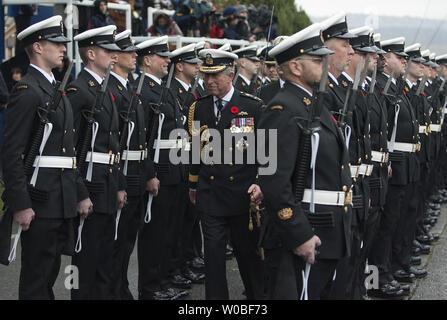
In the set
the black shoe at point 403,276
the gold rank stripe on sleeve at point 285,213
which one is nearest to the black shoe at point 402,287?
the black shoe at point 403,276

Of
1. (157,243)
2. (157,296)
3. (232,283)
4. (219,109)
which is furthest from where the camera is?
(232,283)

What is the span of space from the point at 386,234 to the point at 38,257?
3.37m

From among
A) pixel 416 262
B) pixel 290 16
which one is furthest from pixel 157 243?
pixel 416 262

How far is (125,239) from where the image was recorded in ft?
18.7

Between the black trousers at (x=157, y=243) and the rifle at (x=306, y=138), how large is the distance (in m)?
2.55

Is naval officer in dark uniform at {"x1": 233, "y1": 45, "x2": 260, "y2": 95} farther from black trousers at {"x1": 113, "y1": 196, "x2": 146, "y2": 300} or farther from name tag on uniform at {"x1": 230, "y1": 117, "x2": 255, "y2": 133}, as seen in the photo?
name tag on uniform at {"x1": 230, "y1": 117, "x2": 255, "y2": 133}

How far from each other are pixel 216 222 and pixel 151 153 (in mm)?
1243

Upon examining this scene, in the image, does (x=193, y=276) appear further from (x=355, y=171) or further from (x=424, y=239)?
(x=424, y=239)

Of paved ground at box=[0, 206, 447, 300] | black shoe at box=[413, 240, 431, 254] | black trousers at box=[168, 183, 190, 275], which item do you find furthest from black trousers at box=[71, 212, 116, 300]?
black shoe at box=[413, 240, 431, 254]

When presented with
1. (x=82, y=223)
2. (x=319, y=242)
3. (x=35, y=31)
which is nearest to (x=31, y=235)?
(x=82, y=223)

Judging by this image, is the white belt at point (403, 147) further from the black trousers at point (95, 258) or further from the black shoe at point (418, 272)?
the black trousers at point (95, 258)
